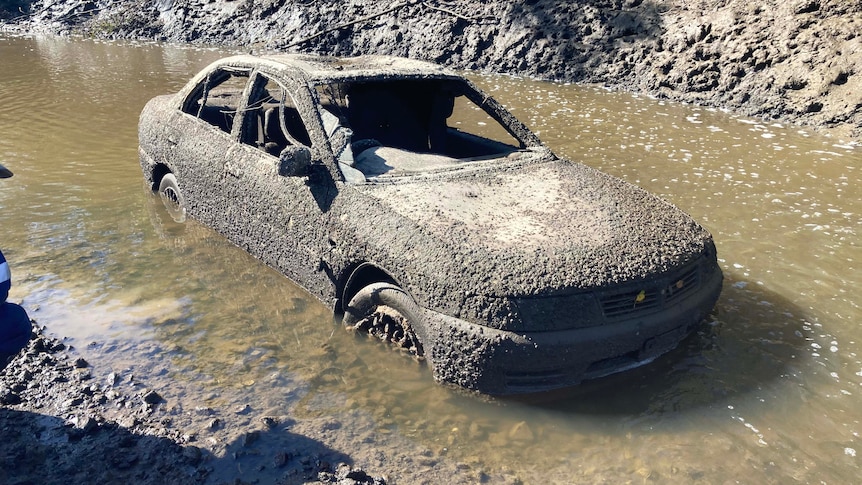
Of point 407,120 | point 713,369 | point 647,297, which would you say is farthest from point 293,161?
point 713,369

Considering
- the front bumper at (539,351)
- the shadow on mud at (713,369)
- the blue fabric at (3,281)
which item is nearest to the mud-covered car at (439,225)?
the front bumper at (539,351)

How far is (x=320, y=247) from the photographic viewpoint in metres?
4.27

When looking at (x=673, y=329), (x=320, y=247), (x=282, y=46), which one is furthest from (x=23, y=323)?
(x=282, y=46)

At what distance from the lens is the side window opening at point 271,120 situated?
5.01 meters

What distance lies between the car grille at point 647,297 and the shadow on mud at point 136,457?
4.86ft

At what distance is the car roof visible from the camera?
4.84 metres

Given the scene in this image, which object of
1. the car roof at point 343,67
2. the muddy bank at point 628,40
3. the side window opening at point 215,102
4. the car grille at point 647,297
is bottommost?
the muddy bank at point 628,40

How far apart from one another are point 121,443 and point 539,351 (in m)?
2.03

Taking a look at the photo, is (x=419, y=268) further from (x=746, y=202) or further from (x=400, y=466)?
(x=746, y=202)

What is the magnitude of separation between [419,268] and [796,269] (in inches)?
135

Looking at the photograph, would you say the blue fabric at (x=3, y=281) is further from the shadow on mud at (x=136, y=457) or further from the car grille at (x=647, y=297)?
the car grille at (x=647, y=297)

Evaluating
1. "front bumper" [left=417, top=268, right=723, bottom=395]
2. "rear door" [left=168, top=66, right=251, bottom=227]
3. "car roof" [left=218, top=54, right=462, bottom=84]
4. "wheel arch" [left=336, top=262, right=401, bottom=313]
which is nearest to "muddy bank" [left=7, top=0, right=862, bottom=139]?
"rear door" [left=168, top=66, right=251, bottom=227]

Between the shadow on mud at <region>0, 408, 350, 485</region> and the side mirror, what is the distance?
1.47 metres

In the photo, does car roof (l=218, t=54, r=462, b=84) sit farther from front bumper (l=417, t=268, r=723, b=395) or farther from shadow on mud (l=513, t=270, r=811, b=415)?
shadow on mud (l=513, t=270, r=811, b=415)
